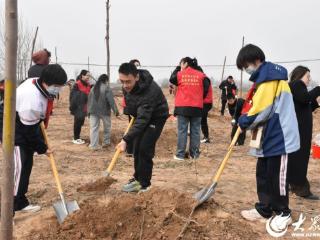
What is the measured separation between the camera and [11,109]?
246 cm

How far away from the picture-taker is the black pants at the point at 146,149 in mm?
4820

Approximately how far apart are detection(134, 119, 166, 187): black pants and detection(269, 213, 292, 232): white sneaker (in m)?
1.56

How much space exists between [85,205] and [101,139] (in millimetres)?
5719

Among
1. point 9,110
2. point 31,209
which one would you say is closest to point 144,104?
point 31,209

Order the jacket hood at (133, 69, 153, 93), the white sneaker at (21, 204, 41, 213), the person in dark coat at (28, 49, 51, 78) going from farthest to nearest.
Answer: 1. the person in dark coat at (28, 49, 51, 78)
2. the jacket hood at (133, 69, 153, 93)
3. the white sneaker at (21, 204, 41, 213)

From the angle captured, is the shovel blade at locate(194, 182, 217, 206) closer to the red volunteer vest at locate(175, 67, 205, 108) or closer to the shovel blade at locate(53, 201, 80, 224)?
the shovel blade at locate(53, 201, 80, 224)

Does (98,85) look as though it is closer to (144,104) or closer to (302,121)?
(144,104)

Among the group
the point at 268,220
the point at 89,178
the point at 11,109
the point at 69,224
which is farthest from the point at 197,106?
the point at 11,109

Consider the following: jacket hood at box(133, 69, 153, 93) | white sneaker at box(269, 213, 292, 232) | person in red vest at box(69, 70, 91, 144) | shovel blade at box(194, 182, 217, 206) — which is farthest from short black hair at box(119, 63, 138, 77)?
person in red vest at box(69, 70, 91, 144)

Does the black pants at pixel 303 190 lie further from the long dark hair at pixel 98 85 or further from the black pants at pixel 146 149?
the long dark hair at pixel 98 85

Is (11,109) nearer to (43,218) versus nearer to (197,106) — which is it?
(43,218)

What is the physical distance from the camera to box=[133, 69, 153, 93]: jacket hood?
464cm

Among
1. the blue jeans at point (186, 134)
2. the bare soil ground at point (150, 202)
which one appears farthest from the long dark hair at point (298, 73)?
the blue jeans at point (186, 134)

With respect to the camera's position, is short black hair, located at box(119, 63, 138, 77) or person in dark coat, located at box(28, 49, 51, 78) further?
person in dark coat, located at box(28, 49, 51, 78)
